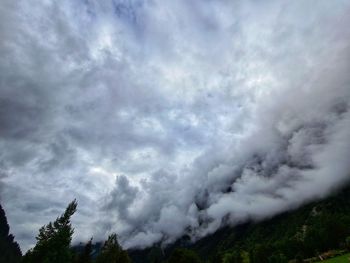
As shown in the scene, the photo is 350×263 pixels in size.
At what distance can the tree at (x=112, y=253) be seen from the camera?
359 ft

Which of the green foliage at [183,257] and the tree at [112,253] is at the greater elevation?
the tree at [112,253]

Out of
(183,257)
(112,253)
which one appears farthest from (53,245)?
(183,257)

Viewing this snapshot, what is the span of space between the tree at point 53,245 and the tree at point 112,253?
24641 mm

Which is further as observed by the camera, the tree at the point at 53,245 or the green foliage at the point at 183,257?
the green foliage at the point at 183,257

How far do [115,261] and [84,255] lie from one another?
10.8 meters

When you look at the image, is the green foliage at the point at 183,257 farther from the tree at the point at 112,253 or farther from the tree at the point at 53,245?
the tree at the point at 53,245

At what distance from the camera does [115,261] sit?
362ft

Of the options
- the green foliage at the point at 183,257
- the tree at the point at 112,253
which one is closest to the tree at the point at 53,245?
the tree at the point at 112,253

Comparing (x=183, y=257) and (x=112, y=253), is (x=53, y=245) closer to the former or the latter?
(x=112, y=253)

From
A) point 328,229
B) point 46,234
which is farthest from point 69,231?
point 328,229

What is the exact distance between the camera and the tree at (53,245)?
83.3 metres

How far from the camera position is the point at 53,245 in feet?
280

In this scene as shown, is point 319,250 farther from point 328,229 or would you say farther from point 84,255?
point 84,255

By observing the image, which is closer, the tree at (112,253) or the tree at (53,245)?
the tree at (53,245)
